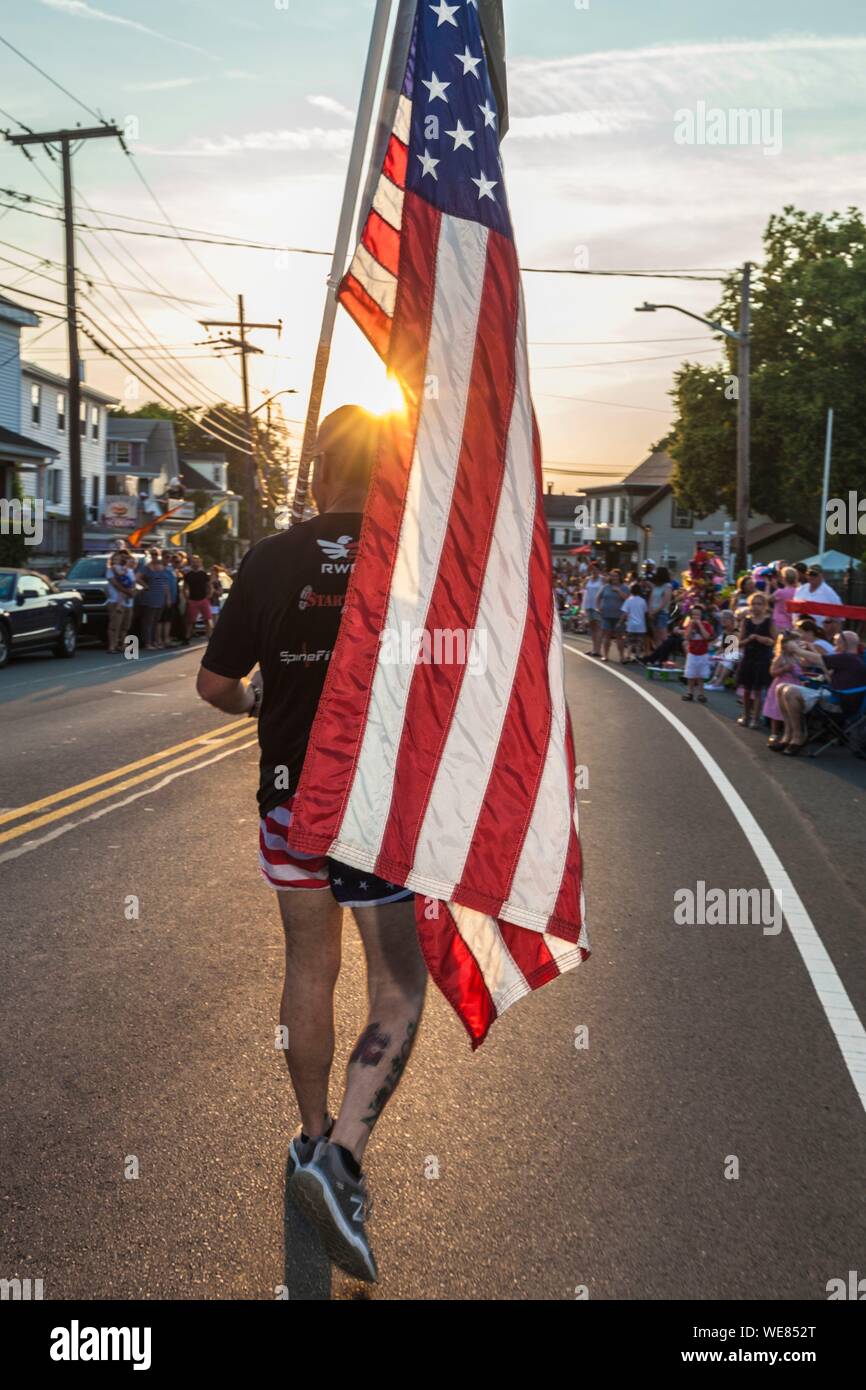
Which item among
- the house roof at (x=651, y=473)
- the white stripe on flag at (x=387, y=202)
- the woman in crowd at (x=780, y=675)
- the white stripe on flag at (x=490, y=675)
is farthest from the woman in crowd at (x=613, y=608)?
the house roof at (x=651, y=473)

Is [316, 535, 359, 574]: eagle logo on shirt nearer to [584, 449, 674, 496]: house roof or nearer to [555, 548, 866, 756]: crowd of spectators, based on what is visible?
[555, 548, 866, 756]: crowd of spectators

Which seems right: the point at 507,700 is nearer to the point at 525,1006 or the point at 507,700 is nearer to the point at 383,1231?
the point at 383,1231

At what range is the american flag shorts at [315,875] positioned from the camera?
11.7 feet

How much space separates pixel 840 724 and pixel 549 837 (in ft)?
38.9

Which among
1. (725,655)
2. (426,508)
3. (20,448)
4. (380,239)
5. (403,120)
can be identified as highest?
(20,448)

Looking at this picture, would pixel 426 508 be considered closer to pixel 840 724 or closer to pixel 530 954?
pixel 530 954

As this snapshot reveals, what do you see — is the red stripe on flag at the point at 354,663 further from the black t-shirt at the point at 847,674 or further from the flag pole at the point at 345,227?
the black t-shirt at the point at 847,674

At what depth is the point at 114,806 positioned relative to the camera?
9.66 meters

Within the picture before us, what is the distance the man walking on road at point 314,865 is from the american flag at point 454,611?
0.12 m

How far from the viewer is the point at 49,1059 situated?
188 inches

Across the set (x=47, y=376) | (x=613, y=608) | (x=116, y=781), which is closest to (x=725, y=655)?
(x=613, y=608)

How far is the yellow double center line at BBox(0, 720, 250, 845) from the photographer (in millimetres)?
9062
